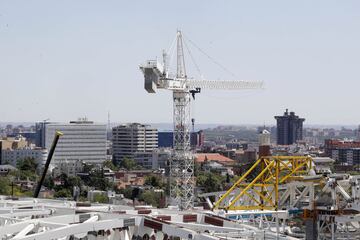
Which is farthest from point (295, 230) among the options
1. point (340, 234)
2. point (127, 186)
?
point (127, 186)

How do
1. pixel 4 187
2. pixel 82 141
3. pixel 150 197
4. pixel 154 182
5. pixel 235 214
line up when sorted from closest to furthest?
1. pixel 235 214
2. pixel 150 197
3. pixel 4 187
4. pixel 154 182
5. pixel 82 141

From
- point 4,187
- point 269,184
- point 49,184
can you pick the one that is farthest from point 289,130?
point 269,184

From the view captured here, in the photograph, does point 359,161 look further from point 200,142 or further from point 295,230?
point 295,230

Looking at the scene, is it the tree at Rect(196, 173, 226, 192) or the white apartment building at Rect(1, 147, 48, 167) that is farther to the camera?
the white apartment building at Rect(1, 147, 48, 167)

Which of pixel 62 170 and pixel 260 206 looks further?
pixel 62 170

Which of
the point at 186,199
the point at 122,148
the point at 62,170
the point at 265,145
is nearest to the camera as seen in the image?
the point at 265,145

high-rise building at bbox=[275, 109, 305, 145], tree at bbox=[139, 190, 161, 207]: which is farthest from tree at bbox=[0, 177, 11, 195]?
high-rise building at bbox=[275, 109, 305, 145]

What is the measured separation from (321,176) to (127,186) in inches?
1724

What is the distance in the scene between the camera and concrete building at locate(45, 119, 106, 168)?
4388 inches

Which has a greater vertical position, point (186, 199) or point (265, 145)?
point (265, 145)

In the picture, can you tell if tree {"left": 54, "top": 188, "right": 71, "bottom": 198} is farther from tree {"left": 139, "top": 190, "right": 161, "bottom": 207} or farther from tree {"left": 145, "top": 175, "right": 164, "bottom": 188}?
tree {"left": 145, "top": 175, "right": 164, "bottom": 188}

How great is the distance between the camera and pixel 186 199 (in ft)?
129

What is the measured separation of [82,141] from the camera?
113750 mm

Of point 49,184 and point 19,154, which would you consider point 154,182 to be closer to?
point 49,184
